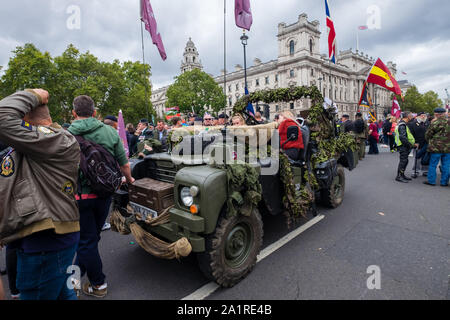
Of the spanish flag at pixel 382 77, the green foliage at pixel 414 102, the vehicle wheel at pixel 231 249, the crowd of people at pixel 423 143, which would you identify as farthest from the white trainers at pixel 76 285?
the green foliage at pixel 414 102

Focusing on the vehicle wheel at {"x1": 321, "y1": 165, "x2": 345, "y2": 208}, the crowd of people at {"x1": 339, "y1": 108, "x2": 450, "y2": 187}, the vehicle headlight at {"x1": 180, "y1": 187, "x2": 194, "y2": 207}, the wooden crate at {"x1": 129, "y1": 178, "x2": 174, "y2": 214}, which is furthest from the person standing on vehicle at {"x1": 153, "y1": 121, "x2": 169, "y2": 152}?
the crowd of people at {"x1": 339, "y1": 108, "x2": 450, "y2": 187}

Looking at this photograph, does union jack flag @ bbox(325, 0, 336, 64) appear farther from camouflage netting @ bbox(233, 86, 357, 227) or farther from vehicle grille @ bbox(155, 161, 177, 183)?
vehicle grille @ bbox(155, 161, 177, 183)

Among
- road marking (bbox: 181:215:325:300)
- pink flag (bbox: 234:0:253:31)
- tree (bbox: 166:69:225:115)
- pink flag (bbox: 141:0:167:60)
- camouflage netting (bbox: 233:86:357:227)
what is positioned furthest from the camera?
tree (bbox: 166:69:225:115)

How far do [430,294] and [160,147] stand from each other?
404cm

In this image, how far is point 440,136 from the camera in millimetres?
7094

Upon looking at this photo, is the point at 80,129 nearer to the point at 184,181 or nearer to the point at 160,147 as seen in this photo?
the point at 184,181

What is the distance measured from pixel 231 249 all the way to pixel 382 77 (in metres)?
9.81

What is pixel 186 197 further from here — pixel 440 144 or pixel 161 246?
pixel 440 144

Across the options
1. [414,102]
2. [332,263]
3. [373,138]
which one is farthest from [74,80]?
[414,102]

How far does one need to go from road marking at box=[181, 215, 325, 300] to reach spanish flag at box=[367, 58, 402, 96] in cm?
722

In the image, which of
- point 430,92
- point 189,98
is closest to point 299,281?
point 189,98

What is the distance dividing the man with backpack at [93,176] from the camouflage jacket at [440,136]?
28.3ft

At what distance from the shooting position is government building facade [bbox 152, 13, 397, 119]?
62.6 metres

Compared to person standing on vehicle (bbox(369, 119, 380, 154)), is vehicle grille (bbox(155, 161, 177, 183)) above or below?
below
